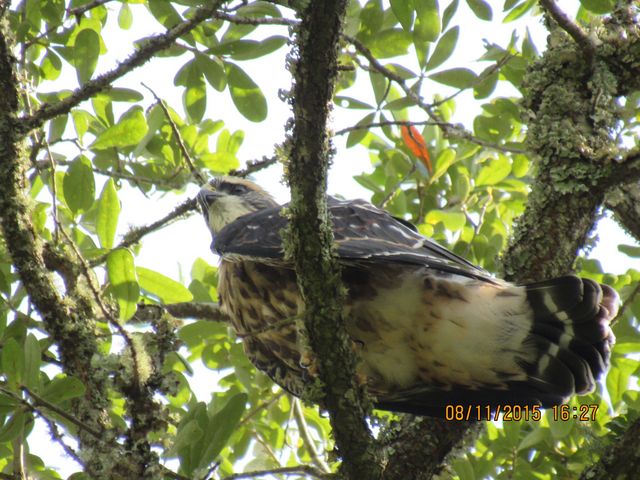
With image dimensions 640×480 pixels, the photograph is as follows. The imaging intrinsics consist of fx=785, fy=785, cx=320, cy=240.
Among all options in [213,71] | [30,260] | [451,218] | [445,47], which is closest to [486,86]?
[445,47]

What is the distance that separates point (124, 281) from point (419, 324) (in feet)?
3.86

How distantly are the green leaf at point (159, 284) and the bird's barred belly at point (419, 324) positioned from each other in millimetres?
324

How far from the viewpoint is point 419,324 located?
10.4 ft

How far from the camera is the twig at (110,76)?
2.83 meters

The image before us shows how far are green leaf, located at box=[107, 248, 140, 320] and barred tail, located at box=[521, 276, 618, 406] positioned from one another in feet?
4.86

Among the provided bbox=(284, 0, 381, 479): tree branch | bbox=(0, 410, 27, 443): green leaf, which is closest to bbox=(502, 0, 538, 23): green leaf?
bbox=(284, 0, 381, 479): tree branch

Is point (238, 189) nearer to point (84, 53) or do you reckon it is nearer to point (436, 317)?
point (84, 53)

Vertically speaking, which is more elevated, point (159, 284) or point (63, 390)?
point (159, 284)

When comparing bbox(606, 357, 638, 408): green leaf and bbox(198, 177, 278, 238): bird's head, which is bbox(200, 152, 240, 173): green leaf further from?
bbox(606, 357, 638, 408): green leaf

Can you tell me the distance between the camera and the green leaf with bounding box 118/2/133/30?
4418 mm

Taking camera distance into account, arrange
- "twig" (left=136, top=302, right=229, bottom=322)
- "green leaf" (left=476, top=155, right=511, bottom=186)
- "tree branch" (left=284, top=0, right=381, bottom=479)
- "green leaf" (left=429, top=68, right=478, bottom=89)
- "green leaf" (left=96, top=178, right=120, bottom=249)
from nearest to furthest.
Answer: "tree branch" (left=284, top=0, right=381, bottom=479) → "green leaf" (left=96, top=178, right=120, bottom=249) → "green leaf" (left=429, top=68, right=478, bottom=89) → "twig" (left=136, top=302, right=229, bottom=322) → "green leaf" (left=476, top=155, right=511, bottom=186)

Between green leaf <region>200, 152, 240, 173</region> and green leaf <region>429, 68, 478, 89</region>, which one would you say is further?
green leaf <region>200, 152, 240, 173</region>

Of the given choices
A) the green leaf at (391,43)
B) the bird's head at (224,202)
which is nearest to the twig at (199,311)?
the bird's head at (224,202)

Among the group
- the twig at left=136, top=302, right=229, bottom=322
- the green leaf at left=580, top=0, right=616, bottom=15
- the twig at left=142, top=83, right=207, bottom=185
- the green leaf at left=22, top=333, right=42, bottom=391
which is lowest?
the green leaf at left=22, top=333, right=42, bottom=391
